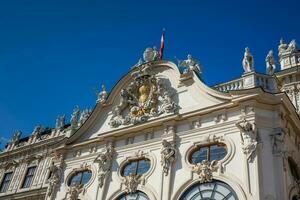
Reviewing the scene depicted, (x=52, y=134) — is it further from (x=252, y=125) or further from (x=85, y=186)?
(x=252, y=125)

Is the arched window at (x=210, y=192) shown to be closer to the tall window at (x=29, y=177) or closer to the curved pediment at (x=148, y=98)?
the curved pediment at (x=148, y=98)

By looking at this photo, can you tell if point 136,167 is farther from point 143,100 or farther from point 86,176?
point 143,100

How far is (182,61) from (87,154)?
8.20 metres

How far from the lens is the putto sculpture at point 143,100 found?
22328 millimetres

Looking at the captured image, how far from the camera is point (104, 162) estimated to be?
2238cm

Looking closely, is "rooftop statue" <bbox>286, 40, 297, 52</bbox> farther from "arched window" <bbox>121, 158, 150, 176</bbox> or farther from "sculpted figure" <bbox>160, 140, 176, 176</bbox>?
"arched window" <bbox>121, 158, 150, 176</bbox>

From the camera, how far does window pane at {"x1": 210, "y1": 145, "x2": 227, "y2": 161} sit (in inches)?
733

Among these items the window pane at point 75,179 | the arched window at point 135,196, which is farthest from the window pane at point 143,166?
the window pane at point 75,179

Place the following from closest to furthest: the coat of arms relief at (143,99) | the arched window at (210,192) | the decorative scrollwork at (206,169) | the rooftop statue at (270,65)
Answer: the arched window at (210,192) < the decorative scrollwork at (206,169) < the rooftop statue at (270,65) < the coat of arms relief at (143,99)

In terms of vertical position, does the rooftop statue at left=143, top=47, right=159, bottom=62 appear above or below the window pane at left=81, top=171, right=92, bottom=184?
above

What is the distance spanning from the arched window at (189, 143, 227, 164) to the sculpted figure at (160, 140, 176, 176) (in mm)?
979

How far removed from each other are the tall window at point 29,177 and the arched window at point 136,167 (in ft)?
40.9

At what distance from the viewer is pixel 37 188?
1152 inches

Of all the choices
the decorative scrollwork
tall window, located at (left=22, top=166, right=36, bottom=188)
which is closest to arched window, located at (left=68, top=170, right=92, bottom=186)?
the decorative scrollwork
